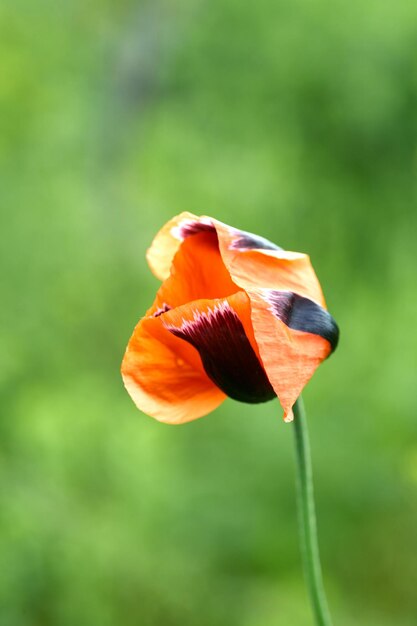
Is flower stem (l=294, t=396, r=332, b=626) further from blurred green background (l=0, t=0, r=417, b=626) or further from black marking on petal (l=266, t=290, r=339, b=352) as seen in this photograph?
blurred green background (l=0, t=0, r=417, b=626)

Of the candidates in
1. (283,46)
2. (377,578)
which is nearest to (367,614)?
(377,578)

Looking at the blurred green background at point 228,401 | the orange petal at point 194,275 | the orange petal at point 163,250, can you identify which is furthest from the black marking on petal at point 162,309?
the blurred green background at point 228,401

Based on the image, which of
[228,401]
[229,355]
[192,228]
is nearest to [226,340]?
[229,355]

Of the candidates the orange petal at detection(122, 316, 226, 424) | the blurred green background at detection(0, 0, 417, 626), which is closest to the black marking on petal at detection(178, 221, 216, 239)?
the orange petal at detection(122, 316, 226, 424)

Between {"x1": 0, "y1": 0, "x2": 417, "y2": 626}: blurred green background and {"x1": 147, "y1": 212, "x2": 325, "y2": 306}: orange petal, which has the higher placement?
{"x1": 147, "y1": 212, "x2": 325, "y2": 306}: orange petal

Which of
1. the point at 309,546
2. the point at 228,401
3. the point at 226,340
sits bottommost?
the point at 228,401

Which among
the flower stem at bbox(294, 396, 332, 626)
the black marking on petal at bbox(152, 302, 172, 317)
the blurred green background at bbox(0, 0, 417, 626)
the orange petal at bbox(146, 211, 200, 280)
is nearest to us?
the flower stem at bbox(294, 396, 332, 626)

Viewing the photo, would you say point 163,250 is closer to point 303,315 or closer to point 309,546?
point 303,315

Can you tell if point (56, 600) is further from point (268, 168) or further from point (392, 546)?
point (268, 168)
